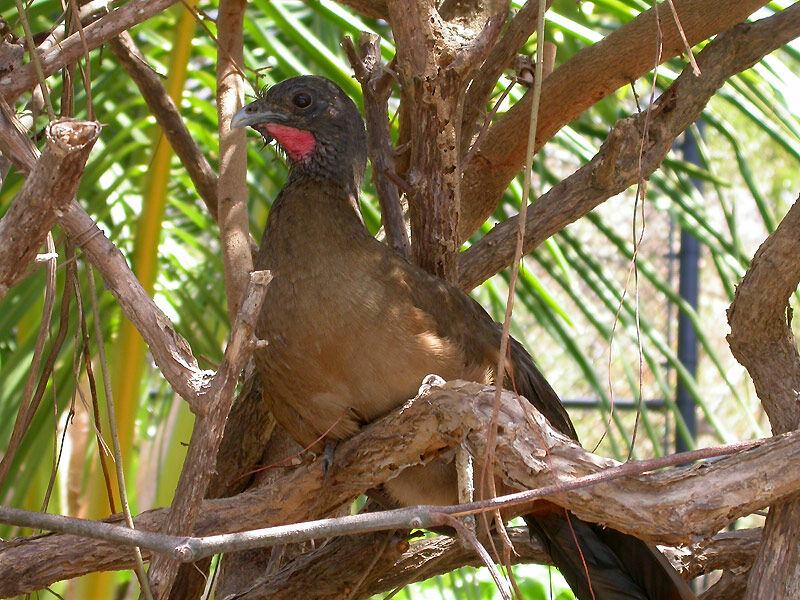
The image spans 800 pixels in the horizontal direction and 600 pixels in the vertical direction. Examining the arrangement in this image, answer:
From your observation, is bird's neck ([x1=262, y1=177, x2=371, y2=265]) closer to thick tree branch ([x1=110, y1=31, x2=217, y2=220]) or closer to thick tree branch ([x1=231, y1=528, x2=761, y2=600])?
thick tree branch ([x1=110, y1=31, x2=217, y2=220])

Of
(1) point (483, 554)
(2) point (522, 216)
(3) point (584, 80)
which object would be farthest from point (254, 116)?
(1) point (483, 554)

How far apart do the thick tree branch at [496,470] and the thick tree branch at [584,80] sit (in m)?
0.91

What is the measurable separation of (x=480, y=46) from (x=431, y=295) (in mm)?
565

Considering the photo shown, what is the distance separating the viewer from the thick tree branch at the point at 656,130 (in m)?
2.34

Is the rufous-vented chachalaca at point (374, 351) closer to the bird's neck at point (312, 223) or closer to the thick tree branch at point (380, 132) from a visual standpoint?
the bird's neck at point (312, 223)

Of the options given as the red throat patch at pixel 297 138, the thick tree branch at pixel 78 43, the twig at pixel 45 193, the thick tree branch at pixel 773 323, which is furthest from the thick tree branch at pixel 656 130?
the twig at pixel 45 193

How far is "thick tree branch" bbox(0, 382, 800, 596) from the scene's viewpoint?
1571mm

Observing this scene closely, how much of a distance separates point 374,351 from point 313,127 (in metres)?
0.74

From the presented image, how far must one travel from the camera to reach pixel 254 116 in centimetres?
244

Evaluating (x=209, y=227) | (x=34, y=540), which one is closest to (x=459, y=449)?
(x=34, y=540)

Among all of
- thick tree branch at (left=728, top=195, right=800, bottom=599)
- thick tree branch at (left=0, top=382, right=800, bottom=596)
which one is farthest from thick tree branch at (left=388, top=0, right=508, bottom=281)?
thick tree branch at (left=728, top=195, right=800, bottom=599)

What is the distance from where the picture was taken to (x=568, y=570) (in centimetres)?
213

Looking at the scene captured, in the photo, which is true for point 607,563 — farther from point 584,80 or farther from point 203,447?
point 584,80

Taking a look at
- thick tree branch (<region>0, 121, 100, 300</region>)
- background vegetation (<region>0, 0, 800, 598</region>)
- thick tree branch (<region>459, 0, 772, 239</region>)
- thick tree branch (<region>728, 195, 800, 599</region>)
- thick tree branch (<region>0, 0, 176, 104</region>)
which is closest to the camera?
thick tree branch (<region>0, 121, 100, 300</region>)
